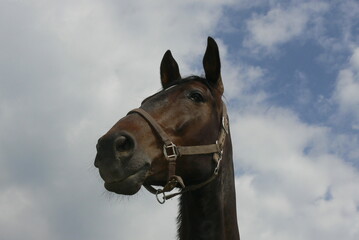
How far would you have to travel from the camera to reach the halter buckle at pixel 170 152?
5.51 metres

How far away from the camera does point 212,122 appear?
6.26m

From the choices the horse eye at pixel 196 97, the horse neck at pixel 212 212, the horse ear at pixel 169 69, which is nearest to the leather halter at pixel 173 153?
the horse neck at pixel 212 212

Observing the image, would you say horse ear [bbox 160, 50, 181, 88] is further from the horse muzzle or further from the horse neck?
the horse muzzle

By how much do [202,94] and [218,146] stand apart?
80 cm

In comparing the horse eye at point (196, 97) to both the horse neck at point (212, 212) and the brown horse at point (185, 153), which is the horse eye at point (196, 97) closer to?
the brown horse at point (185, 153)

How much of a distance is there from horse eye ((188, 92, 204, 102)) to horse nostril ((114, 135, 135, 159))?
4.73 ft

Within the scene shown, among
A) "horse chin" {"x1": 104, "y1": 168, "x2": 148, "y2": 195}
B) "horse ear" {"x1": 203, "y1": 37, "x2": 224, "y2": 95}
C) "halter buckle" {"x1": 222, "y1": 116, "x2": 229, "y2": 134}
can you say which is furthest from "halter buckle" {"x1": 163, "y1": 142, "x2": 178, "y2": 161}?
"horse ear" {"x1": 203, "y1": 37, "x2": 224, "y2": 95}

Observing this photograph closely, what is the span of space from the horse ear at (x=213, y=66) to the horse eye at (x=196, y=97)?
2.16 ft

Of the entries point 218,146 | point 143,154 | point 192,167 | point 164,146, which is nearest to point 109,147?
point 143,154

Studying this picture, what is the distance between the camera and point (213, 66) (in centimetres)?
684

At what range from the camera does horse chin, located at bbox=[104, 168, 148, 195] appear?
16.5 ft

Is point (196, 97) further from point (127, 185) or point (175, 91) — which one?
point (127, 185)

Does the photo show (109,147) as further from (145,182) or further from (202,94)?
(202,94)

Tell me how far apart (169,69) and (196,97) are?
57.0 inches
